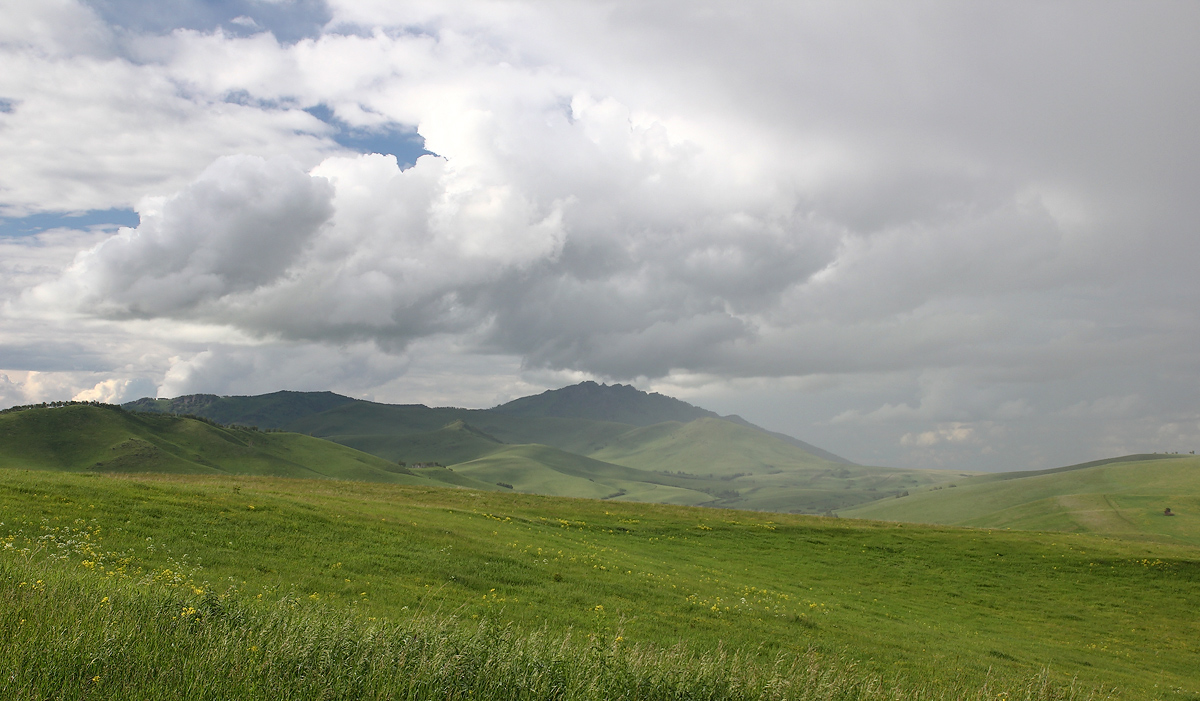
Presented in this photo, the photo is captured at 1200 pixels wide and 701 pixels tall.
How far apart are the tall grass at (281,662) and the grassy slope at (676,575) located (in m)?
4.60

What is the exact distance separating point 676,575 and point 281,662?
90.7 feet

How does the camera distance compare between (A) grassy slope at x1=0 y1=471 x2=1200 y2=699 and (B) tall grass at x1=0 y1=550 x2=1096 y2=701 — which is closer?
(B) tall grass at x1=0 y1=550 x2=1096 y2=701

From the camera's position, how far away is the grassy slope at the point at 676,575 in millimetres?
21734

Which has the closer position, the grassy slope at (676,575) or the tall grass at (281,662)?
the tall grass at (281,662)

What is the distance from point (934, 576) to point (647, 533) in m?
21.5

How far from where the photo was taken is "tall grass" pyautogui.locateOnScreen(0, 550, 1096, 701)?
27.3 feet

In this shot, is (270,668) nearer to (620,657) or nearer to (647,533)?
(620,657)

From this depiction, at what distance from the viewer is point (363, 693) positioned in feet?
29.8

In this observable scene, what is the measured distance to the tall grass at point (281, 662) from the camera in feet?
27.3

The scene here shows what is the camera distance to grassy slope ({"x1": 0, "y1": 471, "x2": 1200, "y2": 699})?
21.7 metres

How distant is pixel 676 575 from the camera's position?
1356 inches

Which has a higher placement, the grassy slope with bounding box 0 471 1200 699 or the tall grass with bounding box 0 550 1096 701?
A: the tall grass with bounding box 0 550 1096 701

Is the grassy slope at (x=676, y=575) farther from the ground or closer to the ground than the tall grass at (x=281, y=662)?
closer to the ground

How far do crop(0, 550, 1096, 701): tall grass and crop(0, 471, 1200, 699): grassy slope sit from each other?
15.1ft
